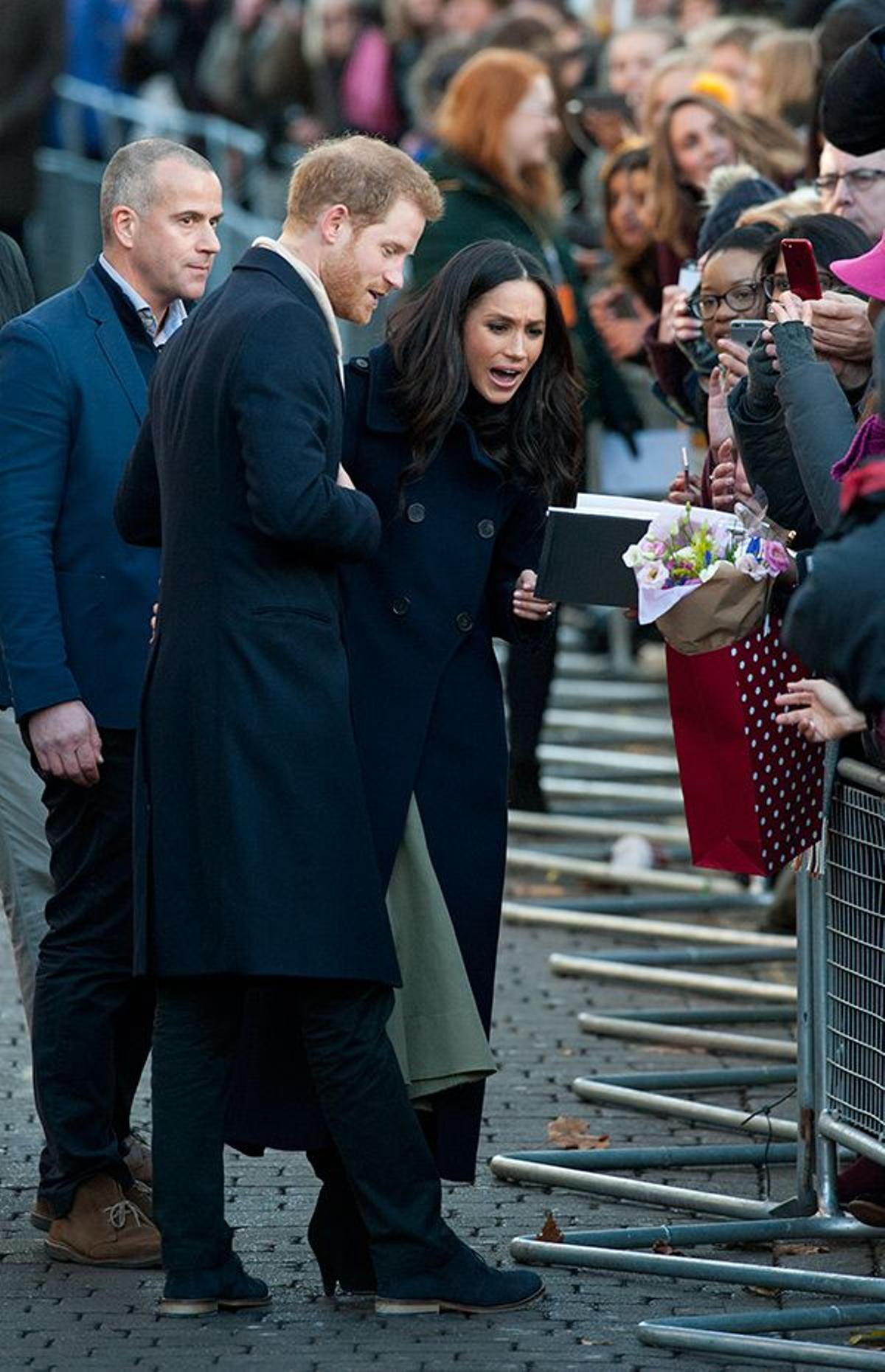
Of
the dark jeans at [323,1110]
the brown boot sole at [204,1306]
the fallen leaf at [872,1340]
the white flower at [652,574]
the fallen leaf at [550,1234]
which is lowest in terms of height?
the brown boot sole at [204,1306]

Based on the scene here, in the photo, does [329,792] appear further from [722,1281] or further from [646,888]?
[646,888]

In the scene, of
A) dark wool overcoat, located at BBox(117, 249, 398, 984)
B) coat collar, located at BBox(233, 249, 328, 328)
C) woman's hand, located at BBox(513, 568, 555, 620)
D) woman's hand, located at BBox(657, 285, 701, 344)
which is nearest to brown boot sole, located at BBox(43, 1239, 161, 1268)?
dark wool overcoat, located at BBox(117, 249, 398, 984)

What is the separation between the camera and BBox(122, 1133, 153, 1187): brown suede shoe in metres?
6.13

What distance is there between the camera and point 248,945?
501cm

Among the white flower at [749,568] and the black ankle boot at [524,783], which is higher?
the white flower at [749,568]

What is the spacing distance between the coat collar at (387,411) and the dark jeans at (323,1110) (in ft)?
3.34

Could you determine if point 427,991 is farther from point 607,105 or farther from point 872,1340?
point 607,105

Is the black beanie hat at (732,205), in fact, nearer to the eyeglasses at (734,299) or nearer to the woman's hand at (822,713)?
the eyeglasses at (734,299)

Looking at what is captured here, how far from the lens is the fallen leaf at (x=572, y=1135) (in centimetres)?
666

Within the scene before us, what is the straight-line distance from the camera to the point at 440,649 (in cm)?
538

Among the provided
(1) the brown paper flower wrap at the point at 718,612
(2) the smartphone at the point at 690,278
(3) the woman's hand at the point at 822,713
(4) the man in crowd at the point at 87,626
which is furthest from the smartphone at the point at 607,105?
(3) the woman's hand at the point at 822,713

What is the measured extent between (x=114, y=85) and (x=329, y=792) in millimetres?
12812

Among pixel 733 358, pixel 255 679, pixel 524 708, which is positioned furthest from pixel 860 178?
pixel 524 708

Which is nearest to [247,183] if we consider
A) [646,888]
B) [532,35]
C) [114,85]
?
[114,85]
